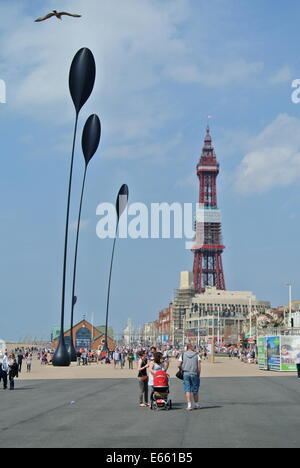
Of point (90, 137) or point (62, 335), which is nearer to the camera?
point (62, 335)

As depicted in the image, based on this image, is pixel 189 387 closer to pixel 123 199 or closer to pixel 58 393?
pixel 58 393

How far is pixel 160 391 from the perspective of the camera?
48.6ft

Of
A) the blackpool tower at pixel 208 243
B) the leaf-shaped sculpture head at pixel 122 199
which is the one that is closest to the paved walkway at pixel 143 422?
the leaf-shaped sculpture head at pixel 122 199

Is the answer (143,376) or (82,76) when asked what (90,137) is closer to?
(82,76)

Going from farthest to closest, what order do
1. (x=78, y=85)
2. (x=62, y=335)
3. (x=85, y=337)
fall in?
(x=85, y=337), (x=78, y=85), (x=62, y=335)

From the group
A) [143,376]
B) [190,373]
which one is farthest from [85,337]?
Answer: [190,373]

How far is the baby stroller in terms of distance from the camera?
14.6m

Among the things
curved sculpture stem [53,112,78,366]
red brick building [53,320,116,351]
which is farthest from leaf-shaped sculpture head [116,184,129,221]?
red brick building [53,320,116,351]

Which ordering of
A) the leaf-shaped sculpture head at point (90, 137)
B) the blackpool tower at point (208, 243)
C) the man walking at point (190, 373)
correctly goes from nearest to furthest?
the man walking at point (190, 373)
the leaf-shaped sculpture head at point (90, 137)
the blackpool tower at point (208, 243)

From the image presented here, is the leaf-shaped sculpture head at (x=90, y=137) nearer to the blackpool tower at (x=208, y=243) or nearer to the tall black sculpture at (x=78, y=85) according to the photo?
the tall black sculpture at (x=78, y=85)

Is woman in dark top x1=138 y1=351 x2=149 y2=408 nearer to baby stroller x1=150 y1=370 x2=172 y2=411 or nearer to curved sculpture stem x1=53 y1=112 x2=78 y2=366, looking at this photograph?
baby stroller x1=150 y1=370 x2=172 y2=411

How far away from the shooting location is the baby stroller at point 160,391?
1457 cm

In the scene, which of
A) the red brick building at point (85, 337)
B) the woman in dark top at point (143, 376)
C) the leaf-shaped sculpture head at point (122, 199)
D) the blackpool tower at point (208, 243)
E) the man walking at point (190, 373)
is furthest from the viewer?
the blackpool tower at point (208, 243)
